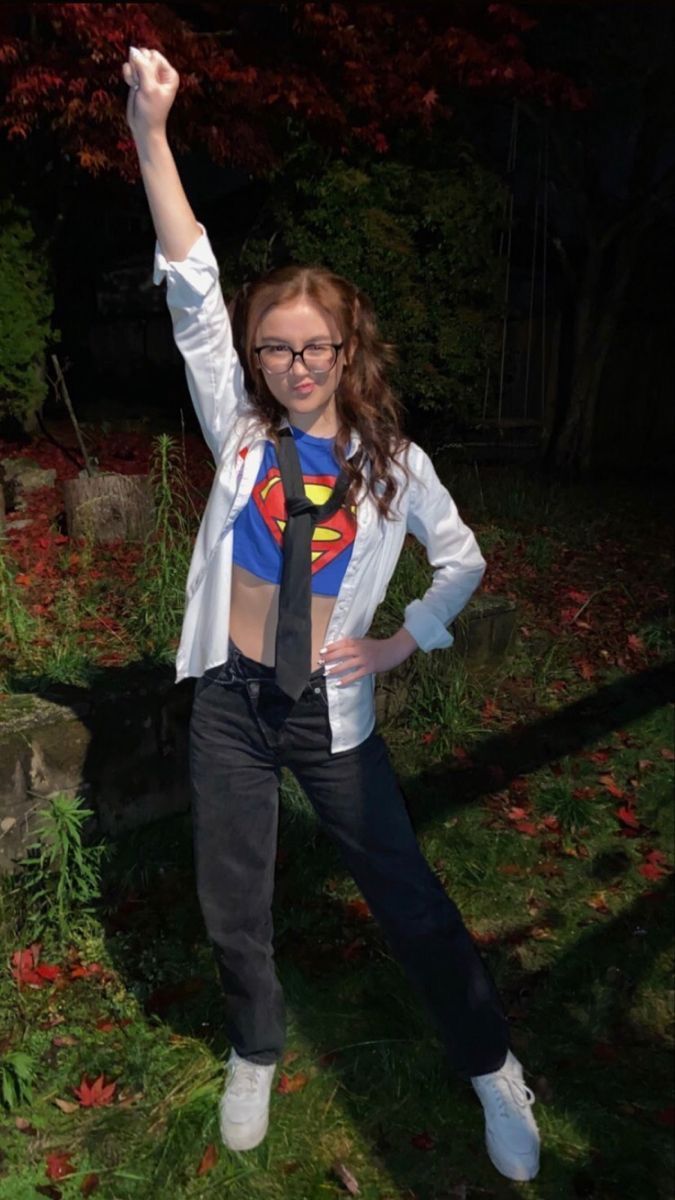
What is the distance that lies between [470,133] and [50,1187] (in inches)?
377

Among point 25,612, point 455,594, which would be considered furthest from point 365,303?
point 25,612

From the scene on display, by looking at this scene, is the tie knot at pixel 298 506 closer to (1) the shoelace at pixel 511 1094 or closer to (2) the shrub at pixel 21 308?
(1) the shoelace at pixel 511 1094

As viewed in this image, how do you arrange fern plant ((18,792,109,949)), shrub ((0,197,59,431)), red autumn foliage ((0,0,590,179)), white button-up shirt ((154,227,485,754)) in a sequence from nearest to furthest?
white button-up shirt ((154,227,485,754)) → fern plant ((18,792,109,949)) → red autumn foliage ((0,0,590,179)) → shrub ((0,197,59,431))

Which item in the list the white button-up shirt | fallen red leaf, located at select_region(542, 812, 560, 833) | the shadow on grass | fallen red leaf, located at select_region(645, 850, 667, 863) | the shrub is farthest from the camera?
the shrub

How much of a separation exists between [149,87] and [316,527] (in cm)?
105

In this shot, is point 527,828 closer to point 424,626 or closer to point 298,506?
point 424,626

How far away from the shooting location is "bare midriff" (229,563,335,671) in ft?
8.52

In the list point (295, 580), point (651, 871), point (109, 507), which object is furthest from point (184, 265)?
point (109, 507)

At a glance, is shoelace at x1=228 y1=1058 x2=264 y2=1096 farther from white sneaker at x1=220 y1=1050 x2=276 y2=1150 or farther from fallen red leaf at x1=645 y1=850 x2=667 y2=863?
fallen red leaf at x1=645 y1=850 x2=667 y2=863

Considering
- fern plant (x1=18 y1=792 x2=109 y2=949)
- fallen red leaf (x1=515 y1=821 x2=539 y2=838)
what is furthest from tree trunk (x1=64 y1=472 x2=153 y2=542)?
fallen red leaf (x1=515 y1=821 x2=539 y2=838)

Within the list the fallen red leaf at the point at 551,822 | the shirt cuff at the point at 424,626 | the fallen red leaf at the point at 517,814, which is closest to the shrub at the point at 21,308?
the fallen red leaf at the point at 517,814

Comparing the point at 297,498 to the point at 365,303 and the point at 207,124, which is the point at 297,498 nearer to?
the point at 365,303

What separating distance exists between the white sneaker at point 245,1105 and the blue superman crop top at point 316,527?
137 cm

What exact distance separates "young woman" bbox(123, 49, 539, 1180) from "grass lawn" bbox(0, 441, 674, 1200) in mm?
453
